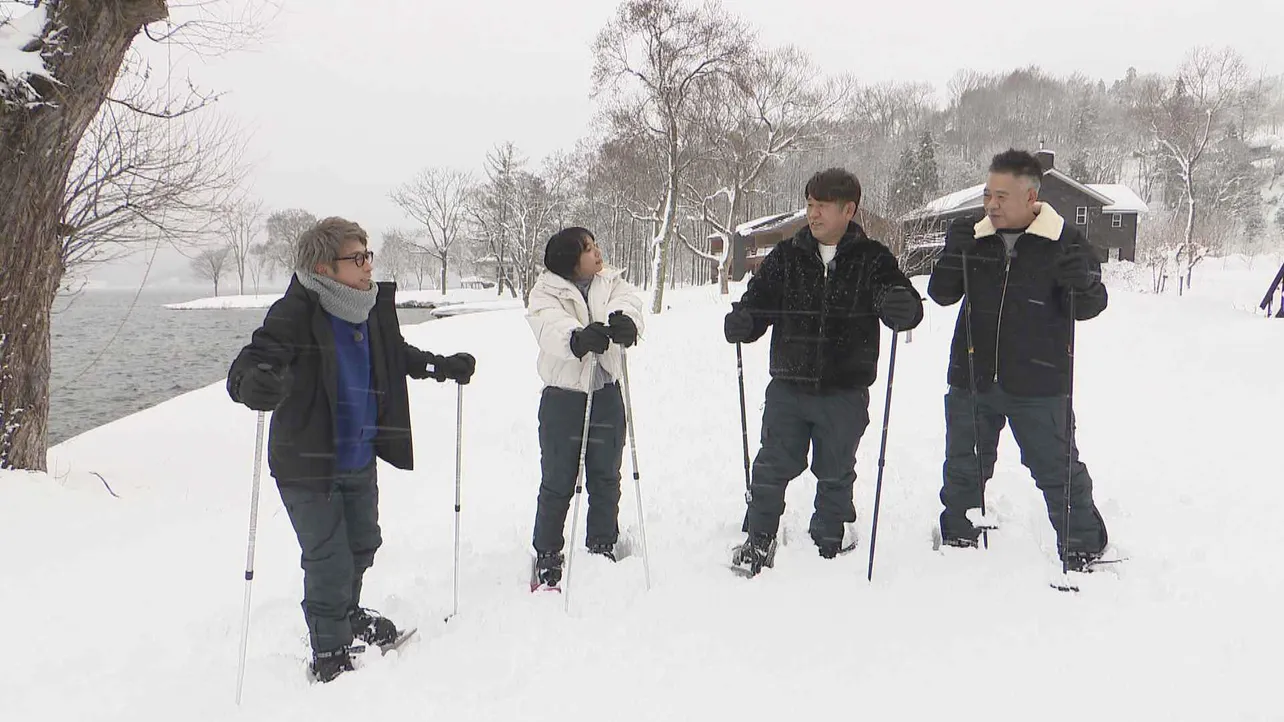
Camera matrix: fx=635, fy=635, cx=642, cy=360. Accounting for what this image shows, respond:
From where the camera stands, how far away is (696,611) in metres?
3.12

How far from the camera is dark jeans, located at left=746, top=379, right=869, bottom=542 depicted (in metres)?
3.50

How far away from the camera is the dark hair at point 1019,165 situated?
11.0ft

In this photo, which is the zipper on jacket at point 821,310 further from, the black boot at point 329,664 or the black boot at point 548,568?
the black boot at point 329,664

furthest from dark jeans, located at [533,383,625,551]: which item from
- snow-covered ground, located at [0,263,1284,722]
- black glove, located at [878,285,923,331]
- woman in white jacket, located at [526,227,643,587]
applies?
black glove, located at [878,285,923,331]

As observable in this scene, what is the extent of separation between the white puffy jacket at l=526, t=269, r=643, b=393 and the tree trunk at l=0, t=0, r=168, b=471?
452cm

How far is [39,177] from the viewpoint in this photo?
512 cm

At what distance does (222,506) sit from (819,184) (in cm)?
566

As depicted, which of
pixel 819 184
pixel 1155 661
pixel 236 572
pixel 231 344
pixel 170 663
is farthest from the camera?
pixel 231 344

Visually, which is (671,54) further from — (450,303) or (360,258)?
(450,303)

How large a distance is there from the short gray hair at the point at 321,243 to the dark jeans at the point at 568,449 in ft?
4.29

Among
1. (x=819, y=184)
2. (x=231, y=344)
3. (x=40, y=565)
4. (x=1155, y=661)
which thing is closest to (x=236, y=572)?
(x=40, y=565)

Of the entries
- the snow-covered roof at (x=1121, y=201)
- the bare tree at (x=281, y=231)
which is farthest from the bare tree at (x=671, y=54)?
the bare tree at (x=281, y=231)

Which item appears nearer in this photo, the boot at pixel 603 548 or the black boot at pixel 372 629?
the black boot at pixel 372 629

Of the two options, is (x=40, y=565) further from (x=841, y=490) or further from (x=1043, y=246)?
(x=1043, y=246)
